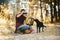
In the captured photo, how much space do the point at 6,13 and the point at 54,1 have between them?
48cm

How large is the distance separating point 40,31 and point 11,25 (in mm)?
286

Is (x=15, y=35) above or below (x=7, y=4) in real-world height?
below

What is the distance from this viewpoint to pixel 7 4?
4.68 ft

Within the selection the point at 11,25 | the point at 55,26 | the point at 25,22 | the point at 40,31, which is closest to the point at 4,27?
the point at 11,25

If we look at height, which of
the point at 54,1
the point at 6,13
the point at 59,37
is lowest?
the point at 59,37

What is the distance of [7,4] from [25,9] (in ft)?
0.59

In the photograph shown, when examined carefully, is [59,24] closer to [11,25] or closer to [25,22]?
[25,22]

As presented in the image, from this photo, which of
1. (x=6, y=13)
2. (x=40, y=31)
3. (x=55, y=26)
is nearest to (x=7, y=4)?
(x=6, y=13)

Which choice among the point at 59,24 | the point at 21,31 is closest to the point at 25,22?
the point at 21,31

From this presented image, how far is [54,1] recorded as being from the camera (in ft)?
4.81

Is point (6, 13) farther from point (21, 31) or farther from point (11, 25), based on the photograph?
point (21, 31)

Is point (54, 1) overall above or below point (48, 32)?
above

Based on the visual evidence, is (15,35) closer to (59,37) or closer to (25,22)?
(25,22)

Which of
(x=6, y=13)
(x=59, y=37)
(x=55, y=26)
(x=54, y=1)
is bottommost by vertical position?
(x=59, y=37)
